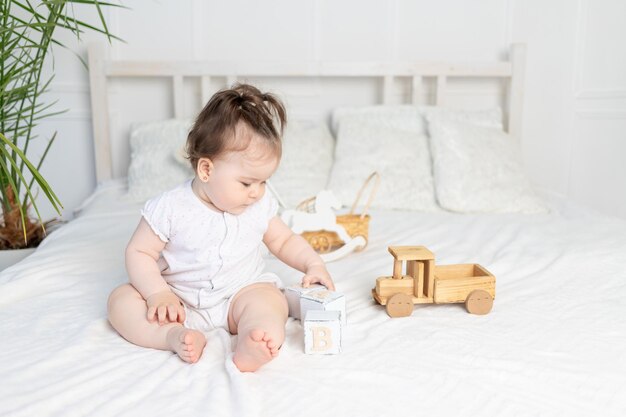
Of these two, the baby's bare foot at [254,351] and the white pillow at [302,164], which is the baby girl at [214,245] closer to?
the baby's bare foot at [254,351]

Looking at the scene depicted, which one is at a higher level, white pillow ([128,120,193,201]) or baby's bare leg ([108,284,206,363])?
white pillow ([128,120,193,201])

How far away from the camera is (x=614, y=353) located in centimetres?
104

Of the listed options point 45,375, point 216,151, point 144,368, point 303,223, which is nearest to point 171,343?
point 144,368

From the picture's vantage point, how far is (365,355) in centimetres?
103

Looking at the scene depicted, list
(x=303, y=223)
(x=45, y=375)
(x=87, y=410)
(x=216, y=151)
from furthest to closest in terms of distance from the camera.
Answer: (x=303, y=223), (x=216, y=151), (x=45, y=375), (x=87, y=410)

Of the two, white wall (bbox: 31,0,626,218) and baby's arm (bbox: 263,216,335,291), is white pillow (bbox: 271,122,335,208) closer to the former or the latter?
white wall (bbox: 31,0,626,218)

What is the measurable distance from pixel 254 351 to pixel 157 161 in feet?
Result: 4.90

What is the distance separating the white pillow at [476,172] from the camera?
221cm

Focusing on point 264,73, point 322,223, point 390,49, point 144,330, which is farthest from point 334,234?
point 390,49

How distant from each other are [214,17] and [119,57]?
448 mm

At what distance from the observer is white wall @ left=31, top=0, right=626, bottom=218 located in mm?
2643

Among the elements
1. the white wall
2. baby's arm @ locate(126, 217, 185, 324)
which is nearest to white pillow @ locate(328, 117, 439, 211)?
the white wall

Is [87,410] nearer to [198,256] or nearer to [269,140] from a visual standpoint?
[198,256]

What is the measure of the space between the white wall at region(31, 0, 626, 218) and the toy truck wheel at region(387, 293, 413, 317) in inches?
64.3
